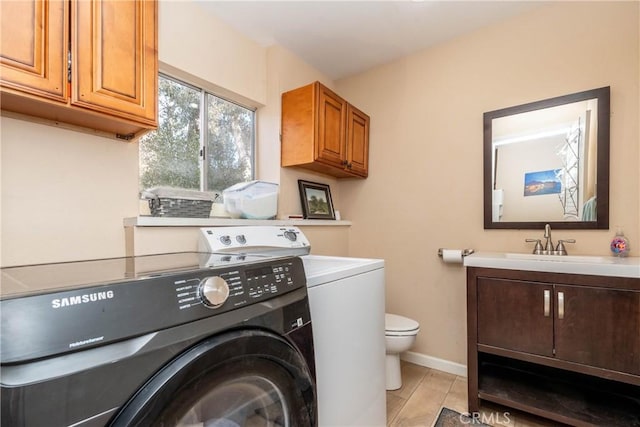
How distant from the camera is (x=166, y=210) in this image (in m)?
1.55

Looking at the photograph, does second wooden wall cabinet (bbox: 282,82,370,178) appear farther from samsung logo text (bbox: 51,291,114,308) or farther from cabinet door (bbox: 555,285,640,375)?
samsung logo text (bbox: 51,291,114,308)

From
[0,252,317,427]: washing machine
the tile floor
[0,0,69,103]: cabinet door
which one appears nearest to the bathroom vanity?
the tile floor

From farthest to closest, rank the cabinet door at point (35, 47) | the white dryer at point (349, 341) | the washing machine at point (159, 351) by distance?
1. the white dryer at point (349, 341)
2. the cabinet door at point (35, 47)
3. the washing machine at point (159, 351)

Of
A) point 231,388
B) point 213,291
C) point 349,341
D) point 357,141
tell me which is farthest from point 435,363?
point 213,291

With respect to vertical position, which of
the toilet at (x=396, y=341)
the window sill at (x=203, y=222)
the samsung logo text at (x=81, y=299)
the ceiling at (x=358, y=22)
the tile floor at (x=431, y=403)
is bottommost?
the tile floor at (x=431, y=403)

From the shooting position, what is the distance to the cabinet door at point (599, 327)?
53.9 inches

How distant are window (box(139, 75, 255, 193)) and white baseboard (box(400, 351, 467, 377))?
1.92 m

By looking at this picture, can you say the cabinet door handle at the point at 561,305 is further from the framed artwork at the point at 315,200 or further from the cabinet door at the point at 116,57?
the cabinet door at the point at 116,57

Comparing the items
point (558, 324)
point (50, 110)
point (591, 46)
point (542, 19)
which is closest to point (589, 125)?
point (591, 46)

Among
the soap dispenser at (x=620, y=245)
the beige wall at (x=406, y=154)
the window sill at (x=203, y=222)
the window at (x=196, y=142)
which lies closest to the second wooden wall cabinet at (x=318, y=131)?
the beige wall at (x=406, y=154)

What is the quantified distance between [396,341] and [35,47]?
2153mm

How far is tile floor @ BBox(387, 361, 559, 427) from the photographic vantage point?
1.67m

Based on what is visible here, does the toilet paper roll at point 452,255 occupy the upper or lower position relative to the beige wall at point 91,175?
lower

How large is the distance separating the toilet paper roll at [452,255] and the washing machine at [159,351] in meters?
1.64
